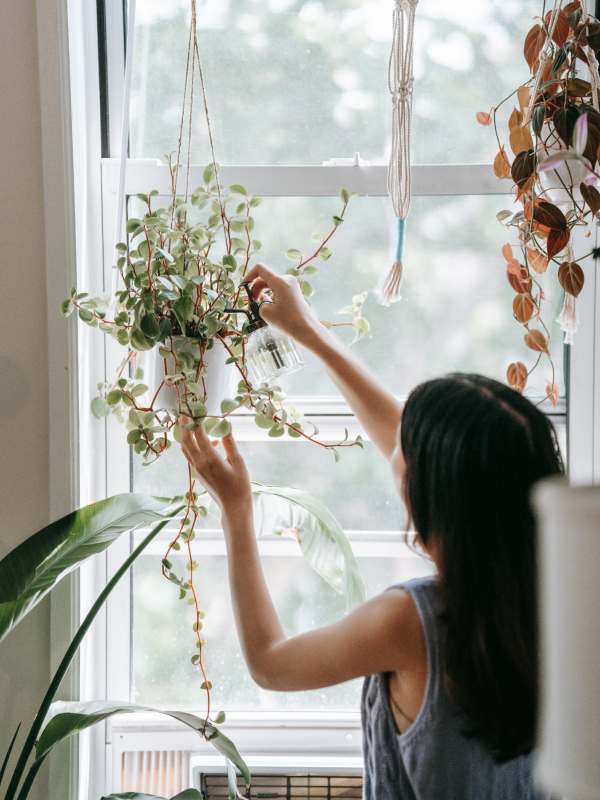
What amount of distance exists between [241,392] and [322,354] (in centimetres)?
14

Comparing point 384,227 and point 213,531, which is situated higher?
point 384,227

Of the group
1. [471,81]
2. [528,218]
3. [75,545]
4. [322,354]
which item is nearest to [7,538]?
[75,545]

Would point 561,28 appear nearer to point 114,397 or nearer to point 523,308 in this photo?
point 523,308

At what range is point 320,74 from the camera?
1.57 metres

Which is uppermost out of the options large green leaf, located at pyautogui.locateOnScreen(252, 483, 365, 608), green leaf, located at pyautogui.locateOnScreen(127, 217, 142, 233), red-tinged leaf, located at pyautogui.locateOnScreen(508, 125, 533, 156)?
red-tinged leaf, located at pyautogui.locateOnScreen(508, 125, 533, 156)

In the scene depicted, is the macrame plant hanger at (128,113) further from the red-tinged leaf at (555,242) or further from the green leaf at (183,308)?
A: the red-tinged leaf at (555,242)

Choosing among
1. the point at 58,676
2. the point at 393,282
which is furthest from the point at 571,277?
the point at 58,676

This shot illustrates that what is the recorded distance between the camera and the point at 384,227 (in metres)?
1.58

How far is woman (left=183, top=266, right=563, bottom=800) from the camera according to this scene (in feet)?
2.31

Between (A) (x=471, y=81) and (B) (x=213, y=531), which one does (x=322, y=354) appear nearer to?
(B) (x=213, y=531)

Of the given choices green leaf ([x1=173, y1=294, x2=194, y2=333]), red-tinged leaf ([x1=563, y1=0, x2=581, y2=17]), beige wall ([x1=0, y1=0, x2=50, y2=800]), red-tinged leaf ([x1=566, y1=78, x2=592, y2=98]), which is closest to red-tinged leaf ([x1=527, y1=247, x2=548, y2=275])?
red-tinged leaf ([x1=566, y1=78, x2=592, y2=98])

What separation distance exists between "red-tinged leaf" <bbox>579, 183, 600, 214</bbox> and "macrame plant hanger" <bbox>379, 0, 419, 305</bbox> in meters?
0.29

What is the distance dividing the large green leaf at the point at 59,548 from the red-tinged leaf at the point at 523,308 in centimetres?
64

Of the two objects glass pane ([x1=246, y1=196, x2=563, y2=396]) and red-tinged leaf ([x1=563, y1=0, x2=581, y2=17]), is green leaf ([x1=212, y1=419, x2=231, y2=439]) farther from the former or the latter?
red-tinged leaf ([x1=563, y1=0, x2=581, y2=17])
